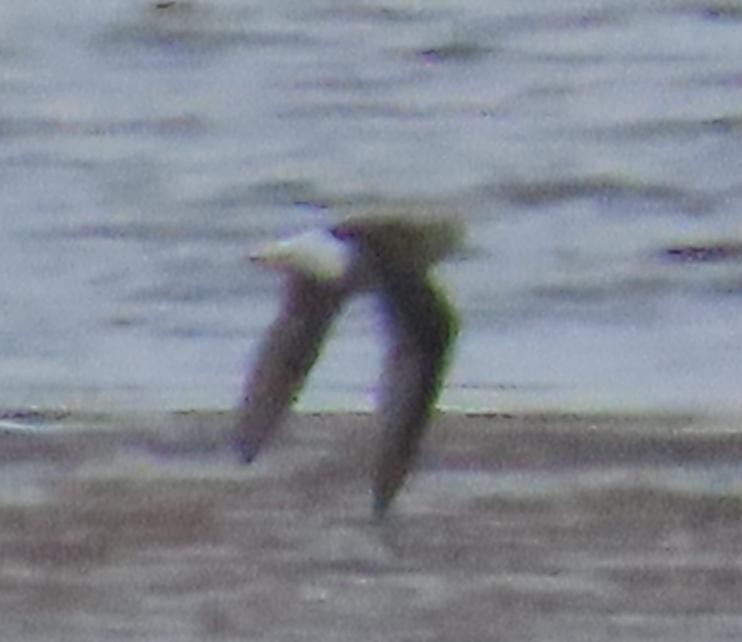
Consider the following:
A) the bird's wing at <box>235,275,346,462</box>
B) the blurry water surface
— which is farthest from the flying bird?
the blurry water surface

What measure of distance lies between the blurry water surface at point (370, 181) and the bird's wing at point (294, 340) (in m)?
0.14

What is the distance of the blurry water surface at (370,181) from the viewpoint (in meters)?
0.99

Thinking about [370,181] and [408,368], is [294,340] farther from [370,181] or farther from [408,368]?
[370,181]

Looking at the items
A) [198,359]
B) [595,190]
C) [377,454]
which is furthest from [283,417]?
[595,190]

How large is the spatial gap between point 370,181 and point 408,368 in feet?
1.48

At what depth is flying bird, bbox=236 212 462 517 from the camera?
76 cm

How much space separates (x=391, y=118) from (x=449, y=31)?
140 millimetres

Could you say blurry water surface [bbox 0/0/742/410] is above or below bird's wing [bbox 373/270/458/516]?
below

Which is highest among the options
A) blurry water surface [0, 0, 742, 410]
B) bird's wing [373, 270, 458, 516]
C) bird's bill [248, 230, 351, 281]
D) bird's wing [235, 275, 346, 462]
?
bird's bill [248, 230, 351, 281]

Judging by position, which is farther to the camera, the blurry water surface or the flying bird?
Answer: the blurry water surface

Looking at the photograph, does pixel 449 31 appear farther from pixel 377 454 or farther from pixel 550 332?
pixel 377 454

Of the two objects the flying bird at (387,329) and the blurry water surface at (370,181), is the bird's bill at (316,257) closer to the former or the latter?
the flying bird at (387,329)

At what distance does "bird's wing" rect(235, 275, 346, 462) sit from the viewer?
2.49 feet

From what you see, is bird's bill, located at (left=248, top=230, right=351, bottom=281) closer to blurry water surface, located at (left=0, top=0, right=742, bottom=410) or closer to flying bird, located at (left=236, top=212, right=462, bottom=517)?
flying bird, located at (left=236, top=212, right=462, bottom=517)
